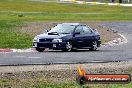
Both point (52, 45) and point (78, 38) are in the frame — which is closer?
point (52, 45)

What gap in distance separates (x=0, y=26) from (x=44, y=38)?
19.6 metres

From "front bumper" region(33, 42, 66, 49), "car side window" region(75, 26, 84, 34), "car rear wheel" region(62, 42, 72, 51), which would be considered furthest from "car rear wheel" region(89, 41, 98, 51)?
"front bumper" region(33, 42, 66, 49)

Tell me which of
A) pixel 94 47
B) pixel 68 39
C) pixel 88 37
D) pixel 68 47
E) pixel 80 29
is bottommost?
pixel 94 47

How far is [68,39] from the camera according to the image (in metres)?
29.0

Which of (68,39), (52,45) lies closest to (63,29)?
(68,39)

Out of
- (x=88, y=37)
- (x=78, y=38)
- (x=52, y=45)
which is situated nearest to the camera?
(x=52, y=45)

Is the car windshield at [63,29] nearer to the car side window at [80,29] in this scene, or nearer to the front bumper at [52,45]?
the car side window at [80,29]

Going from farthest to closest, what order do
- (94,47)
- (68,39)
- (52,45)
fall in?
(94,47)
(68,39)
(52,45)

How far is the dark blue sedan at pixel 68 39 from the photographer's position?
28438 mm

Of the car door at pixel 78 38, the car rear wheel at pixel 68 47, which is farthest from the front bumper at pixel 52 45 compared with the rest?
the car door at pixel 78 38

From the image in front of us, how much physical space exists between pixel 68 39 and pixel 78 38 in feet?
3.34

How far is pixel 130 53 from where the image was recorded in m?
27.5

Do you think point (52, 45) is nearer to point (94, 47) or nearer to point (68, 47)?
point (68, 47)

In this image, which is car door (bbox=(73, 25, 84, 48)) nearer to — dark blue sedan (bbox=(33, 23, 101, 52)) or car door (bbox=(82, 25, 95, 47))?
dark blue sedan (bbox=(33, 23, 101, 52))
